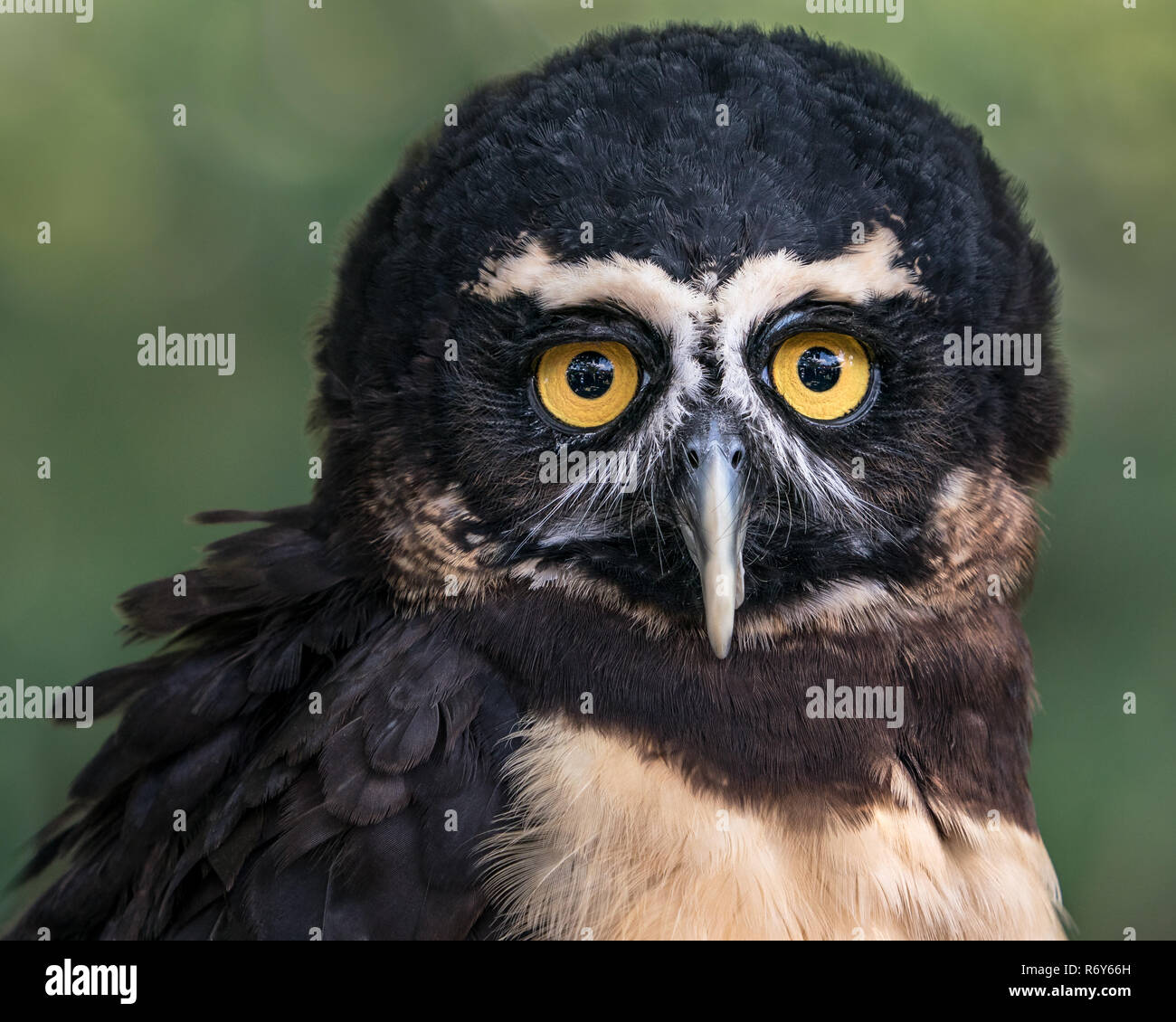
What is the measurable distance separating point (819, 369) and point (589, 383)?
0.43 meters

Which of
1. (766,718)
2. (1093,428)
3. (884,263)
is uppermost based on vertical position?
(884,263)

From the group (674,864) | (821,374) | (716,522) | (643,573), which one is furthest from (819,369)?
(674,864)

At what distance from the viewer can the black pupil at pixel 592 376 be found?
85.1 inches

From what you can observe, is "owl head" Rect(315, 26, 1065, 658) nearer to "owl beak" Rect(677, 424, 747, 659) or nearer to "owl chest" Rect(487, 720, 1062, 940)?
"owl beak" Rect(677, 424, 747, 659)

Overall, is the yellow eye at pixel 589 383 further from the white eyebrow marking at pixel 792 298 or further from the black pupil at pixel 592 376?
the white eyebrow marking at pixel 792 298

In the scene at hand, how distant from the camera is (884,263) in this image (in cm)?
215

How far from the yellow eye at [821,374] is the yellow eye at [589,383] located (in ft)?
0.92

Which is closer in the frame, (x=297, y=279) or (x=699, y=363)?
(x=699, y=363)

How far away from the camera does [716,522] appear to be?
2014mm

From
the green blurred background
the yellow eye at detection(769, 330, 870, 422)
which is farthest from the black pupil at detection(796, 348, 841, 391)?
the green blurred background

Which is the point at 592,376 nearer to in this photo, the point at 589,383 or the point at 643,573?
the point at 589,383
